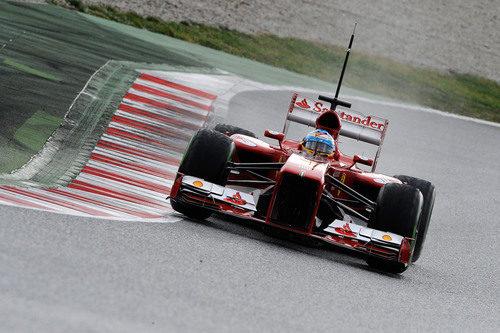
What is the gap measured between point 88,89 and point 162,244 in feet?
24.9

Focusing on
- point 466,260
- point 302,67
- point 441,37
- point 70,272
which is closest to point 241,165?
point 466,260

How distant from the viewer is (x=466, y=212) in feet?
43.5

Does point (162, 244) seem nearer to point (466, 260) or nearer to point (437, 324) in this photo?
point (437, 324)

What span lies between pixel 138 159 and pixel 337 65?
921 inches

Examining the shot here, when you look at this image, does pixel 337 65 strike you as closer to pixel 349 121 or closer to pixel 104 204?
pixel 349 121

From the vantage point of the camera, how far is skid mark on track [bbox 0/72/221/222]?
24.4ft

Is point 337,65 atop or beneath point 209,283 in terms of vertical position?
atop

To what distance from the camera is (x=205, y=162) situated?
26.4 ft


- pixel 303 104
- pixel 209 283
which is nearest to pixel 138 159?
pixel 303 104

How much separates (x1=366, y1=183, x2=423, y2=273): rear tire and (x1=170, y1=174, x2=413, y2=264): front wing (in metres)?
0.09

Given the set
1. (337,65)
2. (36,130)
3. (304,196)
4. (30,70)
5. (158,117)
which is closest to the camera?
(304,196)

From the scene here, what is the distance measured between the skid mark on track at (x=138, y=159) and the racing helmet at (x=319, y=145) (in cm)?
150

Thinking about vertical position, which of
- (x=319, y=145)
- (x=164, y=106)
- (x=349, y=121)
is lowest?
(x=164, y=106)

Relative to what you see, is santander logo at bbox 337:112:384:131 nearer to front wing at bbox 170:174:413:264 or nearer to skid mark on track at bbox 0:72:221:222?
skid mark on track at bbox 0:72:221:222
